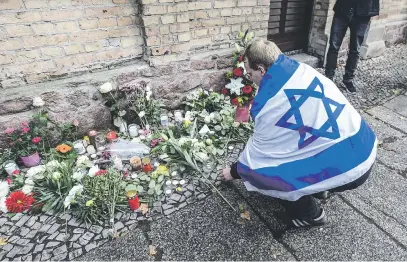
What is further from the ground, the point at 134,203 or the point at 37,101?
the point at 37,101

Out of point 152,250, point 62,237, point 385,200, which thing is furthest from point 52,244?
point 385,200

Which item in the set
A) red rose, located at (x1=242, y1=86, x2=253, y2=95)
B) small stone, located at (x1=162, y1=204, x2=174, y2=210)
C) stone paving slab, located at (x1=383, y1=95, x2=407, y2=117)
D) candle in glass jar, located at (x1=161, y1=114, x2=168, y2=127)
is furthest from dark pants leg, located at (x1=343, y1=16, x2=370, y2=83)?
small stone, located at (x1=162, y1=204, x2=174, y2=210)

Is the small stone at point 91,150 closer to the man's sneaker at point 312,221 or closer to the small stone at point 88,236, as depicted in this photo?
the small stone at point 88,236

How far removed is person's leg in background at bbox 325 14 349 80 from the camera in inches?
150

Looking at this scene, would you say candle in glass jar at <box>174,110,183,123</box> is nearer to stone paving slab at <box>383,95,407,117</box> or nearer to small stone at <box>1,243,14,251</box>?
small stone at <box>1,243,14,251</box>

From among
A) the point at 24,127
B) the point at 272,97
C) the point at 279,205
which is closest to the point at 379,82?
the point at 279,205

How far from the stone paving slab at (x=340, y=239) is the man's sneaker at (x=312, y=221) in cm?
6

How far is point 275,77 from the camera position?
1541mm

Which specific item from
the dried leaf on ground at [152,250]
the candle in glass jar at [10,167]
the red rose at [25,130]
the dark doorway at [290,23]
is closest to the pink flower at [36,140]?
the red rose at [25,130]

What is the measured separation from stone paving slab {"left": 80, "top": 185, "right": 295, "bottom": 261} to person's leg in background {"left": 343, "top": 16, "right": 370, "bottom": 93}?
9.86 ft

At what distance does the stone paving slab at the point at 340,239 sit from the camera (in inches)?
68.6

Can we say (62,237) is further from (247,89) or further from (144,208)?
(247,89)

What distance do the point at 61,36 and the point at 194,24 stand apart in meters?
1.38

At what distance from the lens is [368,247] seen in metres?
1.79
